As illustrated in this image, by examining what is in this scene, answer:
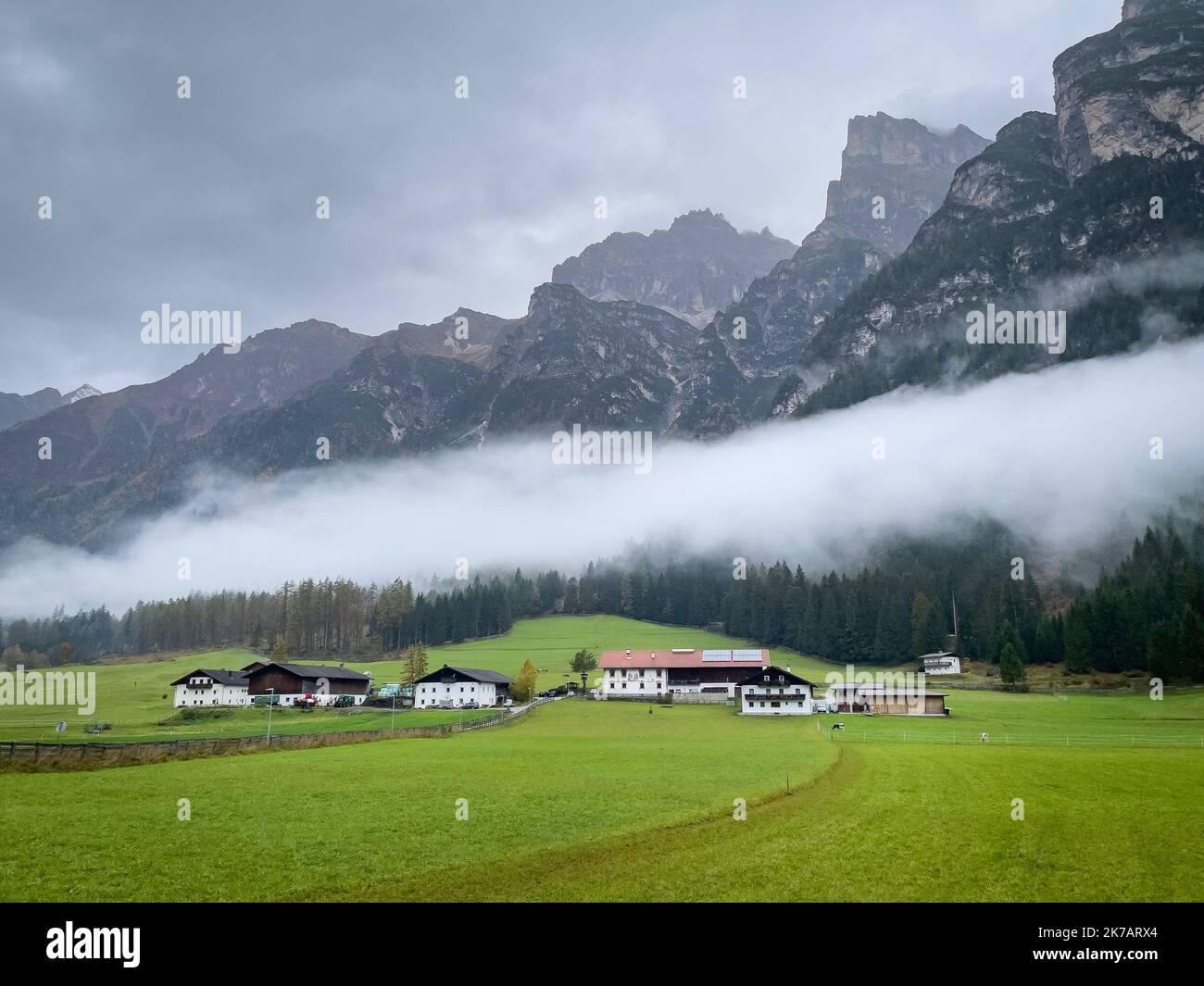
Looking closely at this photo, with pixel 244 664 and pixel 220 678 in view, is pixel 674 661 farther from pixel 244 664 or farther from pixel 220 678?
pixel 244 664

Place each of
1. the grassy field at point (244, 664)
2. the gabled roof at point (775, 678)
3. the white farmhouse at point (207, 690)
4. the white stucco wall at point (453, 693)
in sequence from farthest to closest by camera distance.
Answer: the white farmhouse at point (207, 690) → the white stucco wall at point (453, 693) → the gabled roof at point (775, 678) → the grassy field at point (244, 664)

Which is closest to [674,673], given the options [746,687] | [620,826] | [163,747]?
[746,687]

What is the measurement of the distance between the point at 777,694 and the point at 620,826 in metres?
78.7

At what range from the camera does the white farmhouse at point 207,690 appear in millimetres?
116125

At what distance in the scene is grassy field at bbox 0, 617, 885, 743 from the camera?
81062mm

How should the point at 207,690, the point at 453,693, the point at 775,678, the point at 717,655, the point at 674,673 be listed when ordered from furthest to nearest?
1. the point at 717,655
2. the point at 674,673
3. the point at 207,690
4. the point at 453,693
5. the point at 775,678

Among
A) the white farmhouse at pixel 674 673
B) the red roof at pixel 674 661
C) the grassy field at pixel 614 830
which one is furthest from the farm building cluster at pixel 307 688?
the grassy field at pixel 614 830

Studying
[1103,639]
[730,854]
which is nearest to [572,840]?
[730,854]

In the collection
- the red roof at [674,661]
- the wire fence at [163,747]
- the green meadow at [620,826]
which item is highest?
the green meadow at [620,826]

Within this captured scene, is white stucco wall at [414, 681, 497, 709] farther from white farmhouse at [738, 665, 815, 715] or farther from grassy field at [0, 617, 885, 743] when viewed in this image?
white farmhouse at [738, 665, 815, 715]

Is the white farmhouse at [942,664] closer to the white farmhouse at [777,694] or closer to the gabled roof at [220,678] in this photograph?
the white farmhouse at [777,694]

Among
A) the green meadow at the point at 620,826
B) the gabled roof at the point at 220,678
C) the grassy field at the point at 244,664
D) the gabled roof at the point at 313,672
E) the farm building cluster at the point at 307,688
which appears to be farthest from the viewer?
the gabled roof at the point at 313,672

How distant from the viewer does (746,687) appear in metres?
102
